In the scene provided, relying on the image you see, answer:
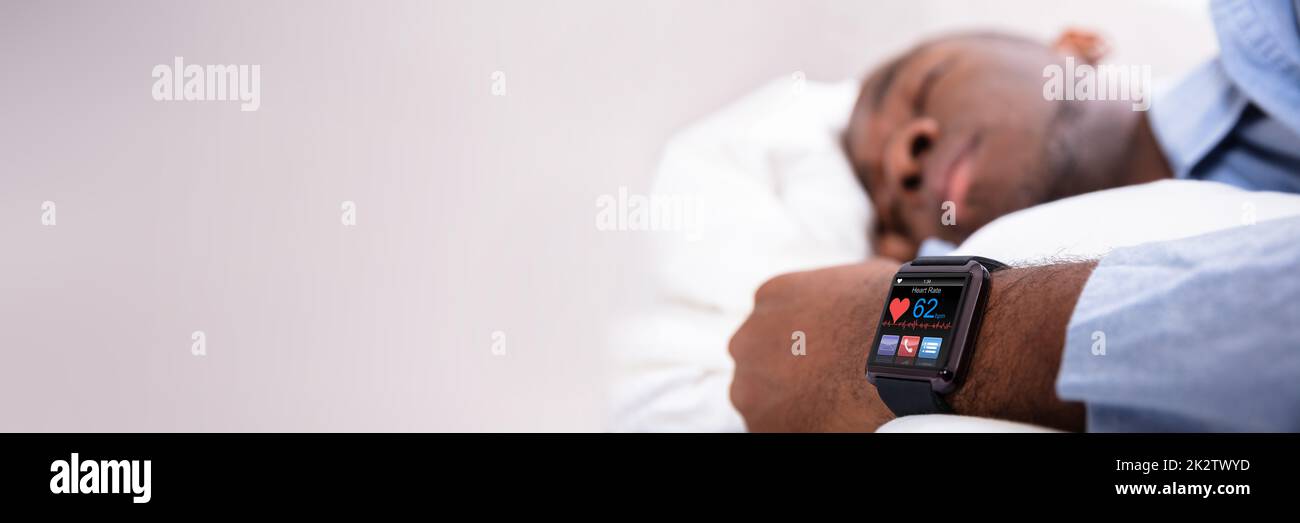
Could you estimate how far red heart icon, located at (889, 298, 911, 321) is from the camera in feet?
1.71

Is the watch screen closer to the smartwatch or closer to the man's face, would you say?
the smartwatch

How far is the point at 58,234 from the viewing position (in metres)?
0.78

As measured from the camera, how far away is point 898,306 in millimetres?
525

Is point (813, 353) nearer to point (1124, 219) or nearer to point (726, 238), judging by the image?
point (1124, 219)

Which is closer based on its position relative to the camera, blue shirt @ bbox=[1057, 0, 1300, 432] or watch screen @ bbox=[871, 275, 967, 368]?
blue shirt @ bbox=[1057, 0, 1300, 432]

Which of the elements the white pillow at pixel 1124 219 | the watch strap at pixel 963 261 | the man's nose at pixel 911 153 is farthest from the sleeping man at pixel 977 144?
the watch strap at pixel 963 261

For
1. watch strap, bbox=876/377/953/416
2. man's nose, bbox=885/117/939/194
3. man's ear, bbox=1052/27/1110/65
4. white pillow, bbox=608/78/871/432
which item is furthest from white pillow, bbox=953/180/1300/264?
man's ear, bbox=1052/27/1110/65

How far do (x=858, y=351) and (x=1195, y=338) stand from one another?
21cm

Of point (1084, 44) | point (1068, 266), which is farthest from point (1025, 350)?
point (1084, 44)

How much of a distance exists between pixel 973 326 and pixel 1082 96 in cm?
73

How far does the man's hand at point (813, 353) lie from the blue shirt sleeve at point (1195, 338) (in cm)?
15

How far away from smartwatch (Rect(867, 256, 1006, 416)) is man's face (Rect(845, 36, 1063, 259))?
0.54 m
